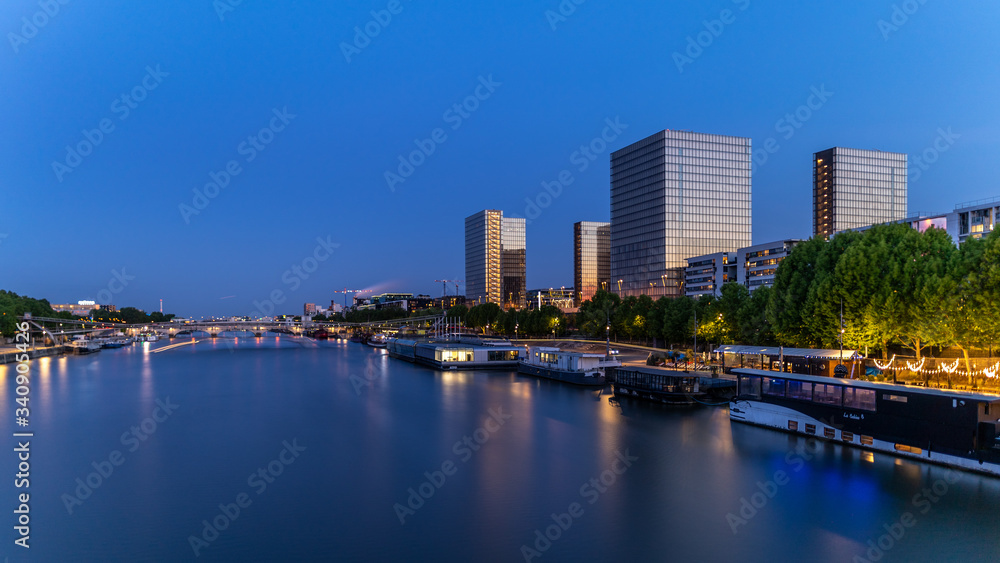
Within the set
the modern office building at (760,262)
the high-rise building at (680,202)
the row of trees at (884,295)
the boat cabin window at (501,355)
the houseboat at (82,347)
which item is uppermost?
the high-rise building at (680,202)

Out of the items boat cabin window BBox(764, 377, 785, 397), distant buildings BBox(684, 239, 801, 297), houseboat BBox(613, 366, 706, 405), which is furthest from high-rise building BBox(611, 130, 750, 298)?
boat cabin window BBox(764, 377, 785, 397)

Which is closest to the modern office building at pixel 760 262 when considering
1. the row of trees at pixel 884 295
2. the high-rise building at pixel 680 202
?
the high-rise building at pixel 680 202

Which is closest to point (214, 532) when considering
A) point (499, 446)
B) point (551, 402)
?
point (499, 446)

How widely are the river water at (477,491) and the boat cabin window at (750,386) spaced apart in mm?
1846

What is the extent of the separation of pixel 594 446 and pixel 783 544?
11845mm

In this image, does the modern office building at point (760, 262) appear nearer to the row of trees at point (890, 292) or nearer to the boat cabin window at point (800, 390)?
the row of trees at point (890, 292)

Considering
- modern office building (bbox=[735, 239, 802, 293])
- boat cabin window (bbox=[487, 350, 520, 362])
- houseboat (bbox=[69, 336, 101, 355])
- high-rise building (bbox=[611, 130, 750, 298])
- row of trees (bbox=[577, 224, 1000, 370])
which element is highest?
high-rise building (bbox=[611, 130, 750, 298])

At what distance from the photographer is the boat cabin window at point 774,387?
1167 inches

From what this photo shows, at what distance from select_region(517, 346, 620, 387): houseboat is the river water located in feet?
36.8

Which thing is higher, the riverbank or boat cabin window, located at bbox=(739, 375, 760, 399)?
boat cabin window, located at bbox=(739, 375, 760, 399)

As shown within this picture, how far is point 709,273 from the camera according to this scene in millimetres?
106250

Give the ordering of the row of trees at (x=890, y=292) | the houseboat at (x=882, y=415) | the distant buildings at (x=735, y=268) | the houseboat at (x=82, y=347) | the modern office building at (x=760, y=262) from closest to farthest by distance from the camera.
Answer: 1. the houseboat at (x=882, y=415)
2. the row of trees at (x=890, y=292)
3. the modern office building at (x=760, y=262)
4. the distant buildings at (x=735, y=268)
5. the houseboat at (x=82, y=347)

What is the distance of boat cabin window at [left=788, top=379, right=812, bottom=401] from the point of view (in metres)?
28.1

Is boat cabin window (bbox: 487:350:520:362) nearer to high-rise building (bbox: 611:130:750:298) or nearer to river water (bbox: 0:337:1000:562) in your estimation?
river water (bbox: 0:337:1000:562)
